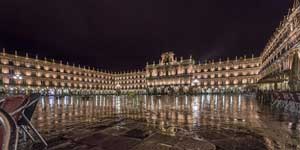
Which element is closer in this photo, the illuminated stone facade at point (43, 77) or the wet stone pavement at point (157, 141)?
the wet stone pavement at point (157, 141)

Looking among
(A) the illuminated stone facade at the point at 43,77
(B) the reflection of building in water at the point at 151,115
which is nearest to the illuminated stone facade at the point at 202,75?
(A) the illuminated stone facade at the point at 43,77

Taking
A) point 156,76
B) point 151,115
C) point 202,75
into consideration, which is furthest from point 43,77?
point 202,75

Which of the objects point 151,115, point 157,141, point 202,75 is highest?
point 202,75

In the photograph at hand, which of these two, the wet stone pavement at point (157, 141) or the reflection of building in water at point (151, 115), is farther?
the reflection of building in water at point (151, 115)

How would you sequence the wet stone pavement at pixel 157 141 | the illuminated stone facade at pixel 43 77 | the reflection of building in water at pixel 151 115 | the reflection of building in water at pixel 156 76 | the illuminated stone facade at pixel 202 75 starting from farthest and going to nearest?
the illuminated stone facade at pixel 202 75 < the reflection of building in water at pixel 156 76 < the illuminated stone facade at pixel 43 77 < the reflection of building in water at pixel 151 115 < the wet stone pavement at pixel 157 141

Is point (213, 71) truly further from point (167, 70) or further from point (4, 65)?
point (4, 65)

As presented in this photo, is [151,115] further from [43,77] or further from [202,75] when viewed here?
[202,75]

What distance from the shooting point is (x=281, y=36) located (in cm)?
3000

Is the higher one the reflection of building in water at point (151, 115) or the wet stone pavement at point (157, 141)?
the wet stone pavement at point (157, 141)

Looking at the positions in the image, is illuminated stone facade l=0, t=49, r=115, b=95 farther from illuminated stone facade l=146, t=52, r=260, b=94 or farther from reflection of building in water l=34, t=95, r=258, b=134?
reflection of building in water l=34, t=95, r=258, b=134

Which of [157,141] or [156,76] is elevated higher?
[156,76]

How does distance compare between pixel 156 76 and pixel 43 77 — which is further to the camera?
pixel 156 76

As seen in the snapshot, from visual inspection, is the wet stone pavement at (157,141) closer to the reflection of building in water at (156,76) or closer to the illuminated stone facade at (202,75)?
the reflection of building in water at (156,76)

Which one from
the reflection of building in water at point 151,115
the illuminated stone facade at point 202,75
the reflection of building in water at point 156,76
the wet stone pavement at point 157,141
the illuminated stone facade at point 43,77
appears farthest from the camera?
the illuminated stone facade at point 202,75
